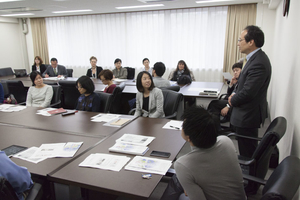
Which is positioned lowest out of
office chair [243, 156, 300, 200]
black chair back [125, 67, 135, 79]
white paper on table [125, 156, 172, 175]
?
Answer: white paper on table [125, 156, 172, 175]

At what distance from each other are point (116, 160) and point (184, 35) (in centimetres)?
622

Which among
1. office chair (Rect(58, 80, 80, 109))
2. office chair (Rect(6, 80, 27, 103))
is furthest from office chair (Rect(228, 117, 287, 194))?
office chair (Rect(6, 80, 27, 103))

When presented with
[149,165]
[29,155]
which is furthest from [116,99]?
[149,165]

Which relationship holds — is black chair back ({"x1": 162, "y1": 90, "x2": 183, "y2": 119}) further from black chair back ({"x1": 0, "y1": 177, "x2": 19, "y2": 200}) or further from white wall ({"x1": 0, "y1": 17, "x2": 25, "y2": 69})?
white wall ({"x1": 0, "y1": 17, "x2": 25, "y2": 69})

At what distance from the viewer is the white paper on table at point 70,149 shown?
178 cm

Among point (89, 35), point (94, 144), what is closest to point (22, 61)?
point (89, 35)

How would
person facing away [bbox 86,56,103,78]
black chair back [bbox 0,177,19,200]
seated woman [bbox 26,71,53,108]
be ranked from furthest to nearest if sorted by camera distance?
1. person facing away [bbox 86,56,103,78]
2. seated woman [bbox 26,71,53,108]
3. black chair back [bbox 0,177,19,200]

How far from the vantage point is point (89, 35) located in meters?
8.30

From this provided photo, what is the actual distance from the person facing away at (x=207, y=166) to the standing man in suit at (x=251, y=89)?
3.58ft

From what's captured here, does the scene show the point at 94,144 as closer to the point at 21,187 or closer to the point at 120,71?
the point at 21,187

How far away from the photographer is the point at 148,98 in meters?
3.09

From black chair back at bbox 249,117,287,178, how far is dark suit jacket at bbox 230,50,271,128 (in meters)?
0.43

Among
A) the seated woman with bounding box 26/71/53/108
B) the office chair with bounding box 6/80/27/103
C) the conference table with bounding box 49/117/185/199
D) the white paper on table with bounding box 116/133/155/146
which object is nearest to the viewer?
the conference table with bounding box 49/117/185/199

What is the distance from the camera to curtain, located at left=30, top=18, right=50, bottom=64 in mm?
8770
